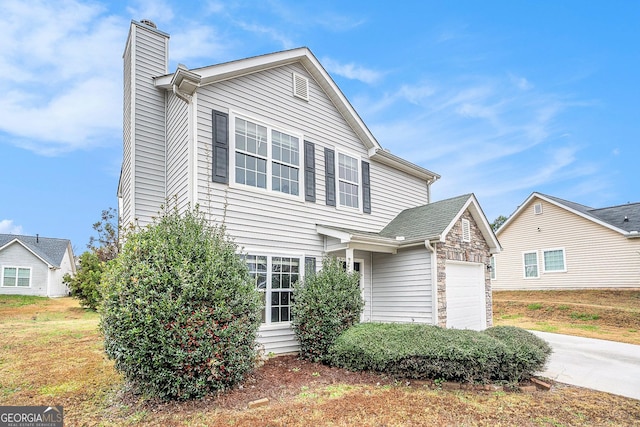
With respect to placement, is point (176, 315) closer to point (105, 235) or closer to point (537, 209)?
point (105, 235)

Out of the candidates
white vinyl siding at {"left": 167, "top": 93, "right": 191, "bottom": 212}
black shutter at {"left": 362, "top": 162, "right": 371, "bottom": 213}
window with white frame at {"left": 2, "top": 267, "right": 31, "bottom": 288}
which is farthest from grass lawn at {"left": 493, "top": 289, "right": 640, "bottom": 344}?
window with white frame at {"left": 2, "top": 267, "right": 31, "bottom": 288}

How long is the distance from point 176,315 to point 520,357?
5817mm

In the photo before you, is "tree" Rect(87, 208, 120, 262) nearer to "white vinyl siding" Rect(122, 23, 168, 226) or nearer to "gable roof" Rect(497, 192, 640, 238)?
"white vinyl siding" Rect(122, 23, 168, 226)

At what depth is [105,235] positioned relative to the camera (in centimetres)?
1602

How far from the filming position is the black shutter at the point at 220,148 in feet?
25.4

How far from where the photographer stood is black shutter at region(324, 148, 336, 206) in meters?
9.91

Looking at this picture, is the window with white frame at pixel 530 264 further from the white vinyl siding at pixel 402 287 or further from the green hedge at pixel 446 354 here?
the green hedge at pixel 446 354

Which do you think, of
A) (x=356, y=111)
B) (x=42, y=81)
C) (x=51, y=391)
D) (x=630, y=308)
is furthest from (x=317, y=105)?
(x=630, y=308)

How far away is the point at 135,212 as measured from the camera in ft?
27.4

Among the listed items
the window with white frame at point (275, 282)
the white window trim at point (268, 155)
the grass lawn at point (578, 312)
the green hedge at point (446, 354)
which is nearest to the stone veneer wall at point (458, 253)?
the green hedge at point (446, 354)

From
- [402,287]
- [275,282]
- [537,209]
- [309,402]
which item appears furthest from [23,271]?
[537,209]

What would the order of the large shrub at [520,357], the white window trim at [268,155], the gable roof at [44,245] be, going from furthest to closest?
the gable roof at [44,245] → the white window trim at [268,155] → the large shrub at [520,357]

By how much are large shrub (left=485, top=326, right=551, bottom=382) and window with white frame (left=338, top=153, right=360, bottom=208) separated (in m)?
5.14

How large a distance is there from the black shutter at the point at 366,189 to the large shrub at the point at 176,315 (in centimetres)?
573
